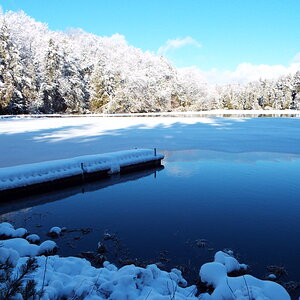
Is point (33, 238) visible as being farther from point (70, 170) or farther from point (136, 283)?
point (70, 170)

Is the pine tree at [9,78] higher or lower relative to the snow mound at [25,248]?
higher

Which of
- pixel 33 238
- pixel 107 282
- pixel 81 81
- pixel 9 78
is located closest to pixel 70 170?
pixel 33 238

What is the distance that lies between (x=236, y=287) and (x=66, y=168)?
20.6 ft

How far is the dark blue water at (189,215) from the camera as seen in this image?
4.34 metres

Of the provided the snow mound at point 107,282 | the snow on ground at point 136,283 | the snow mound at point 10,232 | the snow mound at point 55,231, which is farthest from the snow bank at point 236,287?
the snow mound at point 10,232

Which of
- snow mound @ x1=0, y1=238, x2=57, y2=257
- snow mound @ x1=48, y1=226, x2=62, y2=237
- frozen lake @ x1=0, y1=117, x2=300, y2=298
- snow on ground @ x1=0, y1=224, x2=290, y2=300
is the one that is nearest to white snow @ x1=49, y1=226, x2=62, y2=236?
snow mound @ x1=48, y1=226, x2=62, y2=237

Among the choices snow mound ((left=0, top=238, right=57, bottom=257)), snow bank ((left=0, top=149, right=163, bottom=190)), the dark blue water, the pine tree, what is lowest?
the dark blue water

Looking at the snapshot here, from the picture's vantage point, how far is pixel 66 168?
8195mm

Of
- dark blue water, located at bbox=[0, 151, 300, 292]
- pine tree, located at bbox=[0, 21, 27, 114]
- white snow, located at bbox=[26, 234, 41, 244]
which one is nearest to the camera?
dark blue water, located at bbox=[0, 151, 300, 292]

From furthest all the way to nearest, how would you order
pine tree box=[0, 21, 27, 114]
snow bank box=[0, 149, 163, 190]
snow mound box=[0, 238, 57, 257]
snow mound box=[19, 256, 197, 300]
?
pine tree box=[0, 21, 27, 114], snow bank box=[0, 149, 163, 190], snow mound box=[0, 238, 57, 257], snow mound box=[19, 256, 197, 300]

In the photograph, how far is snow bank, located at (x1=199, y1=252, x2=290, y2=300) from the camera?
3.00 meters

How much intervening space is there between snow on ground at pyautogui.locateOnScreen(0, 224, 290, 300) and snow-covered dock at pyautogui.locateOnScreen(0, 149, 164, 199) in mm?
4033

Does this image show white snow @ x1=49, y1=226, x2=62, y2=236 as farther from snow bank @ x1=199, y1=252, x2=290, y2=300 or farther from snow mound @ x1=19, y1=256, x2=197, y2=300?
snow bank @ x1=199, y1=252, x2=290, y2=300

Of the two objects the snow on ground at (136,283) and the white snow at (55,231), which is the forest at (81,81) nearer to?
the white snow at (55,231)
